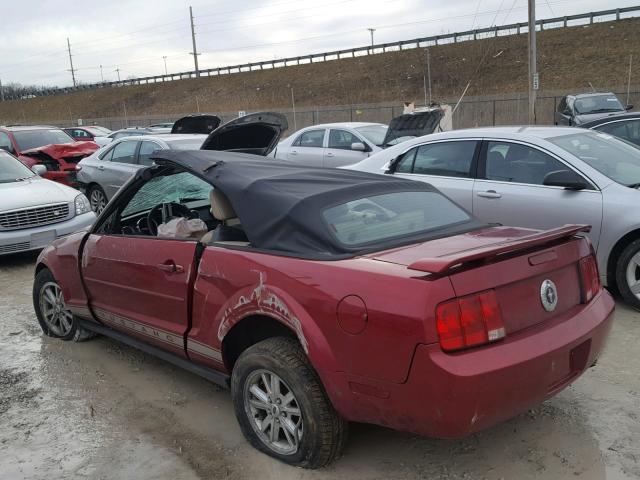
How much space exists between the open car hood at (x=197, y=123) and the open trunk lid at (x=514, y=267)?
897 cm

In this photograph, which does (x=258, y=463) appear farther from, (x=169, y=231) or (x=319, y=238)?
(x=169, y=231)

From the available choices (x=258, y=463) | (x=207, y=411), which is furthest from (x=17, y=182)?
(x=258, y=463)

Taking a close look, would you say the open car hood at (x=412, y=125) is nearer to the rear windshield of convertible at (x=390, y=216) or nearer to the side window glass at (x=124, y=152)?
the side window glass at (x=124, y=152)

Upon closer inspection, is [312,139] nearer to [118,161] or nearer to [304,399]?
[118,161]

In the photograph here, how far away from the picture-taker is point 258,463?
10.5ft

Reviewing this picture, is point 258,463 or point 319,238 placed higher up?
point 319,238

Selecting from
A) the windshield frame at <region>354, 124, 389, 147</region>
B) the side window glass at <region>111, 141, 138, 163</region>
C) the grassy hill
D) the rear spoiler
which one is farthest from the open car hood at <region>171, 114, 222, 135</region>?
the grassy hill

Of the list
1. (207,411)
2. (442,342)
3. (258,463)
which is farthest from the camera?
(207,411)

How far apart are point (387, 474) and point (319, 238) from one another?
4.00 feet

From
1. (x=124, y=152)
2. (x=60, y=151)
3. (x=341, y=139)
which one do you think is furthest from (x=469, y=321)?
(x=60, y=151)

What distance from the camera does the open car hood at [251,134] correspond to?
222 inches

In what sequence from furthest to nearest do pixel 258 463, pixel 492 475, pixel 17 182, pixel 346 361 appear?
pixel 17 182 < pixel 258 463 < pixel 492 475 < pixel 346 361

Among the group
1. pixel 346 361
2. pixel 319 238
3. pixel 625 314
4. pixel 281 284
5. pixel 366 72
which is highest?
pixel 366 72

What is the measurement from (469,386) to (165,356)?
2176 millimetres
